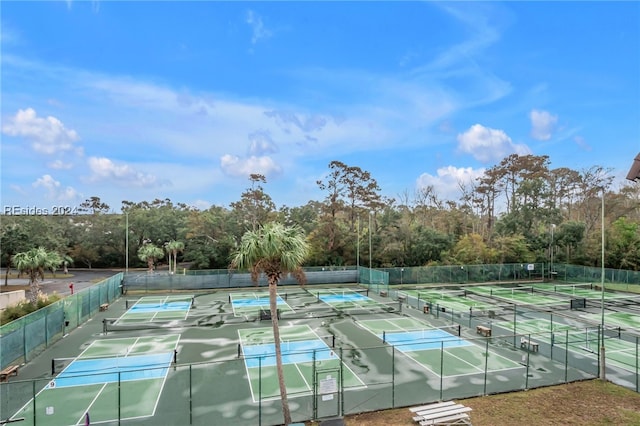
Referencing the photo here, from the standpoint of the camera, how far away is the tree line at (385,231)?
56.8 meters

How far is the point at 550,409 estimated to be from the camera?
13891 millimetres

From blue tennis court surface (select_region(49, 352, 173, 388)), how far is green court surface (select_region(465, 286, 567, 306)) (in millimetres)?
30667

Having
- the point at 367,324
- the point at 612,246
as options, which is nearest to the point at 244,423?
the point at 367,324

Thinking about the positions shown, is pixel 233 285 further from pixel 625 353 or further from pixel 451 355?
pixel 625 353

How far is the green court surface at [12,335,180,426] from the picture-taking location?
13383 mm

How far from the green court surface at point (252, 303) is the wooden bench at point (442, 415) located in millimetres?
19313

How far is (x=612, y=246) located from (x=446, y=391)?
53.7 m

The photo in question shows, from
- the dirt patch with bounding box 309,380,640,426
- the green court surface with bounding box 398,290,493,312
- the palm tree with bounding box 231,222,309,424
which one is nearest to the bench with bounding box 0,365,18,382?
the palm tree with bounding box 231,222,309,424

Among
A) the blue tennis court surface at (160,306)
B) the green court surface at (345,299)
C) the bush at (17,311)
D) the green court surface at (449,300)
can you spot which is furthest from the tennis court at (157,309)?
the green court surface at (449,300)

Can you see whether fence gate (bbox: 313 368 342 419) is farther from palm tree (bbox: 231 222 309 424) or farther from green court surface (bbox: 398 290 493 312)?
green court surface (bbox: 398 290 493 312)

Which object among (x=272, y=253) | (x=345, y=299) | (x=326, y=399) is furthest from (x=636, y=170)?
(x=345, y=299)

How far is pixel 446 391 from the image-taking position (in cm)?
1558

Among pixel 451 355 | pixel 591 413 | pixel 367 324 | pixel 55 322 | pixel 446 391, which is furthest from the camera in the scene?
pixel 367 324

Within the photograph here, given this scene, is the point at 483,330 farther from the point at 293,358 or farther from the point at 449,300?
the point at 449,300
